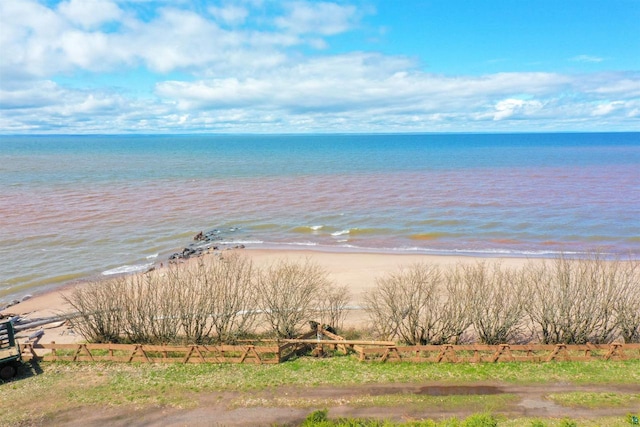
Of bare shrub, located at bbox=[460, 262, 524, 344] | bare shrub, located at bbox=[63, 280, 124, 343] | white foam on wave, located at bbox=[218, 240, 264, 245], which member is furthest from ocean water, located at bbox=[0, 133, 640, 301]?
bare shrub, located at bbox=[460, 262, 524, 344]

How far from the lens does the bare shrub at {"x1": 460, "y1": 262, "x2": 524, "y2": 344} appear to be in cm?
2353

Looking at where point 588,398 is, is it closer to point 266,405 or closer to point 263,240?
point 266,405

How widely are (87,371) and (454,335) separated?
1817 cm

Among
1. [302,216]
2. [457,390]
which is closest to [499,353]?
[457,390]

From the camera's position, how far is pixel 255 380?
20.5m

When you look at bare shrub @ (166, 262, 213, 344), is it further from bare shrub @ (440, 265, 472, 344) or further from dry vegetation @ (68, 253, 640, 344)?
bare shrub @ (440, 265, 472, 344)

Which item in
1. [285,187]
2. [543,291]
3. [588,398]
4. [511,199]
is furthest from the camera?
[285,187]

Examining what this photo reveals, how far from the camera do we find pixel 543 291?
23781mm

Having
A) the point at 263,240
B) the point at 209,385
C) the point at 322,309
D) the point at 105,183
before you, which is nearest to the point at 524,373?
the point at 322,309

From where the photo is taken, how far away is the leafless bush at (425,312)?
23.8 metres

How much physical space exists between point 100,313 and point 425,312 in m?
17.5

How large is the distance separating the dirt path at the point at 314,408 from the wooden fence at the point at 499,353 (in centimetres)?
236

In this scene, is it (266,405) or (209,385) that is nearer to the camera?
(266,405)

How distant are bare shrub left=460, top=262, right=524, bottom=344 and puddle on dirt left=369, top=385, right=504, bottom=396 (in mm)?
4741
